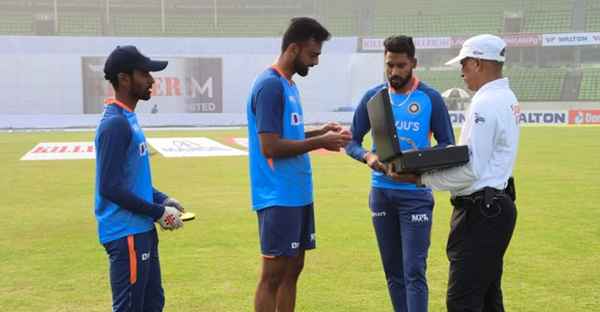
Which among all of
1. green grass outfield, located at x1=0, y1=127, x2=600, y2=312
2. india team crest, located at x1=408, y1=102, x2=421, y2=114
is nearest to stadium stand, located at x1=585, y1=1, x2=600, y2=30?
green grass outfield, located at x1=0, y1=127, x2=600, y2=312

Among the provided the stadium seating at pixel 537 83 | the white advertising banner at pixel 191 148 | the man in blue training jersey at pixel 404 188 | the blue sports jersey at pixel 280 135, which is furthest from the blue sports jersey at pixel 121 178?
the stadium seating at pixel 537 83

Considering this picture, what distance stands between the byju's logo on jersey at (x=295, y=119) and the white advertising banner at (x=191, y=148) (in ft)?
49.4

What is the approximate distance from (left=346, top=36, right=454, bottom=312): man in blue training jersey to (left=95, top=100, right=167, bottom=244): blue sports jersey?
1.62 metres

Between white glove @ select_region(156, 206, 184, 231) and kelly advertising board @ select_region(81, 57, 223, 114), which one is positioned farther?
kelly advertising board @ select_region(81, 57, 223, 114)

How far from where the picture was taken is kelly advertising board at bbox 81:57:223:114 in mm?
34438

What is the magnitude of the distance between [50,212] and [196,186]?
337cm

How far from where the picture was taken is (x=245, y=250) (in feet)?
23.7

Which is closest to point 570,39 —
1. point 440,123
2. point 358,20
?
point 358,20

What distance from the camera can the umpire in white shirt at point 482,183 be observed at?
3.44 m

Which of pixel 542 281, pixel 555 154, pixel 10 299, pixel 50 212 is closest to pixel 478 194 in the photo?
pixel 542 281

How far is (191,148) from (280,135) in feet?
57.6

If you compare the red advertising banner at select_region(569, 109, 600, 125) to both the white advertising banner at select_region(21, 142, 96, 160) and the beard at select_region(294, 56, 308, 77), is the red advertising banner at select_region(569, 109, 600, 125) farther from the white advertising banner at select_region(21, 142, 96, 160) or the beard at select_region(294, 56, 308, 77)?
the beard at select_region(294, 56, 308, 77)

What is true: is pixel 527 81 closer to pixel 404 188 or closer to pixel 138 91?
pixel 404 188

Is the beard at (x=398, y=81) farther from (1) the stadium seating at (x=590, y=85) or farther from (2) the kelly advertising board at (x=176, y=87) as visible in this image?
(1) the stadium seating at (x=590, y=85)
